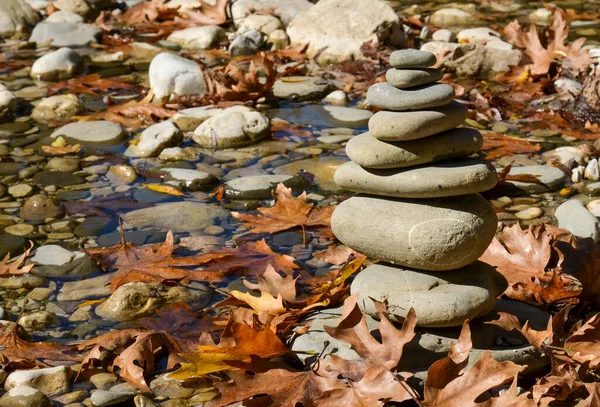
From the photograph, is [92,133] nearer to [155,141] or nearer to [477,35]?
[155,141]

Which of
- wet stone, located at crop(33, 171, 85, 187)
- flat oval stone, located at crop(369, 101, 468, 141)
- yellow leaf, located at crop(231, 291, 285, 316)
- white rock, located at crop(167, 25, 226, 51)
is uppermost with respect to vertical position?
flat oval stone, located at crop(369, 101, 468, 141)

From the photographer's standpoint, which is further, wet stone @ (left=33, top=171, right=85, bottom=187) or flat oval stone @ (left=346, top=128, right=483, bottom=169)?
wet stone @ (left=33, top=171, right=85, bottom=187)

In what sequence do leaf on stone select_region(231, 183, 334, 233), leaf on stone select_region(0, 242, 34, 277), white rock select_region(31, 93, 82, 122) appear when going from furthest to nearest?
white rock select_region(31, 93, 82, 122), leaf on stone select_region(231, 183, 334, 233), leaf on stone select_region(0, 242, 34, 277)

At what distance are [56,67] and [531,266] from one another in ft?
17.2

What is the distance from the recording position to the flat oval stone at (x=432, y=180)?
293 cm

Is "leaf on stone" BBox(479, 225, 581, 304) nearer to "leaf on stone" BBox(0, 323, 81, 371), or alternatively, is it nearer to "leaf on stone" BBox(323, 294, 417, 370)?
"leaf on stone" BBox(323, 294, 417, 370)

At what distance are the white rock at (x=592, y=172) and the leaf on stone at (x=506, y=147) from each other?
0.42m

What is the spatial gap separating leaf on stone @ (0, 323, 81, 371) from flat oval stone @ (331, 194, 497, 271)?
1.24m

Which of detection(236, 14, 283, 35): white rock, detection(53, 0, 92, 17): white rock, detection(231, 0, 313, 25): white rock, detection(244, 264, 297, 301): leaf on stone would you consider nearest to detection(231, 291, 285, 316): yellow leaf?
detection(244, 264, 297, 301): leaf on stone

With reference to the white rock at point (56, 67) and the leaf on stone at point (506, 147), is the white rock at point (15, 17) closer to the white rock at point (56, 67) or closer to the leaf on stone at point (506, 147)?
the white rock at point (56, 67)

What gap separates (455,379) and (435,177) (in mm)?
741

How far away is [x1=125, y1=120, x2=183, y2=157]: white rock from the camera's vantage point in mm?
5598

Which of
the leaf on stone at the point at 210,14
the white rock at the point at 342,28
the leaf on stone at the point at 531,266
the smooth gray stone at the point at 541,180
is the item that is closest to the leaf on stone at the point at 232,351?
the leaf on stone at the point at 531,266

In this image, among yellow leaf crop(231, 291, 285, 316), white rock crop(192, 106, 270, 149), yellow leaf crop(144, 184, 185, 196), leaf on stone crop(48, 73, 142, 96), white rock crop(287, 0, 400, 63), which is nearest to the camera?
yellow leaf crop(231, 291, 285, 316)
